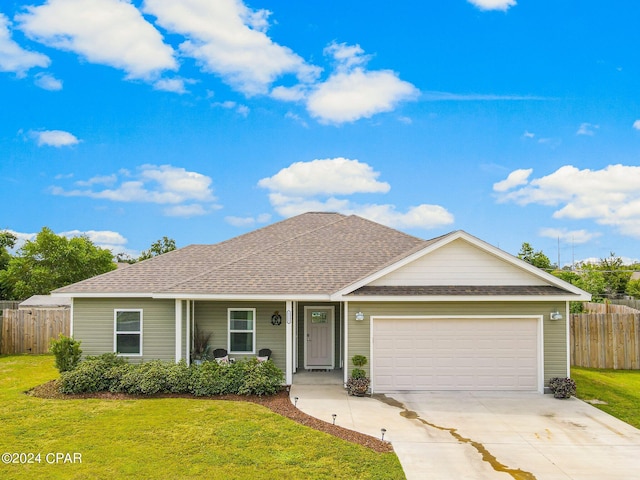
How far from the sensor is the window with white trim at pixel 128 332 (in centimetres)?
1381

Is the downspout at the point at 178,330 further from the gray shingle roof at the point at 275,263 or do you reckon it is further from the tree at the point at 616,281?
the tree at the point at 616,281

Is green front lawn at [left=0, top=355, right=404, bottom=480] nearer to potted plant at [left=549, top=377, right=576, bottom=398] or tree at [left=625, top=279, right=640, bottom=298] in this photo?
potted plant at [left=549, top=377, right=576, bottom=398]

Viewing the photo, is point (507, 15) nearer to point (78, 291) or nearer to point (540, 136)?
point (540, 136)

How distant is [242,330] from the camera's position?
46.4 feet

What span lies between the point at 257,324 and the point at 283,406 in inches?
145

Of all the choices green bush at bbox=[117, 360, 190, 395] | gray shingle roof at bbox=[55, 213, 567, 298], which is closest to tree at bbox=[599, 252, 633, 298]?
gray shingle roof at bbox=[55, 213, 567, 298]

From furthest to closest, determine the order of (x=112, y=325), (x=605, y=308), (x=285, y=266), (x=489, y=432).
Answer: (x=605, y=308)
(x=285, y=266)
(x=112, y=325)
(x=489, y=432)

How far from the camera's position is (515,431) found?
9383 mm

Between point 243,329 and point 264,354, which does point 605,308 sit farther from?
point 243,329

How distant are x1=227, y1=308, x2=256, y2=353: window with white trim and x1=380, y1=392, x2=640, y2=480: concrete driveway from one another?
460cm

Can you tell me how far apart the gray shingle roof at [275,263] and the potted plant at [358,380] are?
2.03 meters

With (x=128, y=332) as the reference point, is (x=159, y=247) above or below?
above

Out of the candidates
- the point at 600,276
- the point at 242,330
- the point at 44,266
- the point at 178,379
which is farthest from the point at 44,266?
the point at 600,276

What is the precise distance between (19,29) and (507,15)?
18.1 metres
